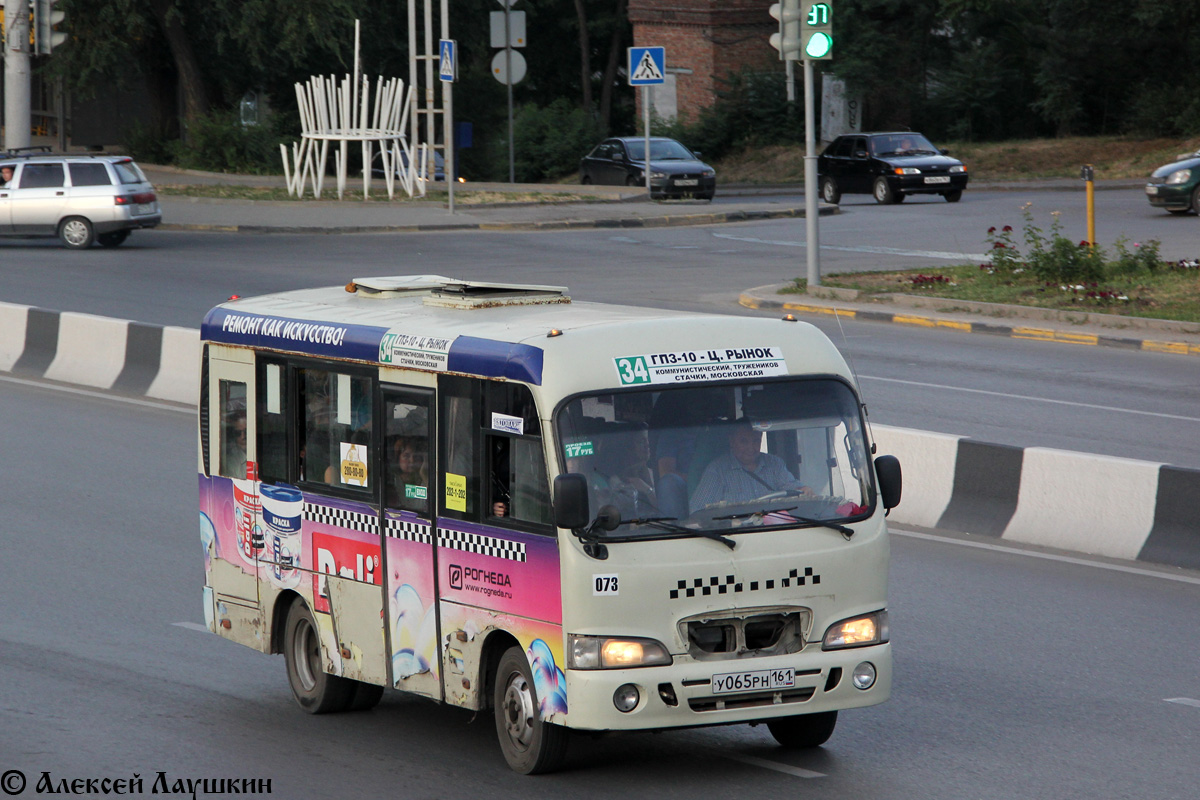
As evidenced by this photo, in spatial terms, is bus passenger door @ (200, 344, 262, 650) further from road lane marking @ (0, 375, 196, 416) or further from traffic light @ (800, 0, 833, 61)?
traffic light @ (800, 0, 833, 61)

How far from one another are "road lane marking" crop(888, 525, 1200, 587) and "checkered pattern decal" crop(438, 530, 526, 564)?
5.21 meters

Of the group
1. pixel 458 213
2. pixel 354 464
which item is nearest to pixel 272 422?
pixel 354 464

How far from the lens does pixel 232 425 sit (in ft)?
27.1

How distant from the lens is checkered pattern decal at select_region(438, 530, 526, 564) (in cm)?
658

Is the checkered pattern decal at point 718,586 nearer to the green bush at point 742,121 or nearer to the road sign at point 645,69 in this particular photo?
the road sign at point 645,69

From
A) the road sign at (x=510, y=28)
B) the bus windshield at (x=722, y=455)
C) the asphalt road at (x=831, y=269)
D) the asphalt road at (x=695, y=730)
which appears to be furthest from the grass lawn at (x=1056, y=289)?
the road sign at (x=510, y=28)

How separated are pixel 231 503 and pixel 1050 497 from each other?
5599 millimetres

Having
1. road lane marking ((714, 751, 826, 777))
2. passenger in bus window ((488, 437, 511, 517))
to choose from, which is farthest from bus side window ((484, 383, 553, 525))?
road lane marking ((714, 751, 826, 777))

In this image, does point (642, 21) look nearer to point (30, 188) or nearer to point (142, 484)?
point (30, 188)

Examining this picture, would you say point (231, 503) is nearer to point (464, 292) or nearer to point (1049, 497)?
point (464, 292)

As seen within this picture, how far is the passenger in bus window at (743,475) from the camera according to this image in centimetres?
659

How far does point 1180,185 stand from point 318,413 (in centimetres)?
2709

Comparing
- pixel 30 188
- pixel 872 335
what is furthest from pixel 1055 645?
pixel 30 188

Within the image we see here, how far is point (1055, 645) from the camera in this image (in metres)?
8.82
